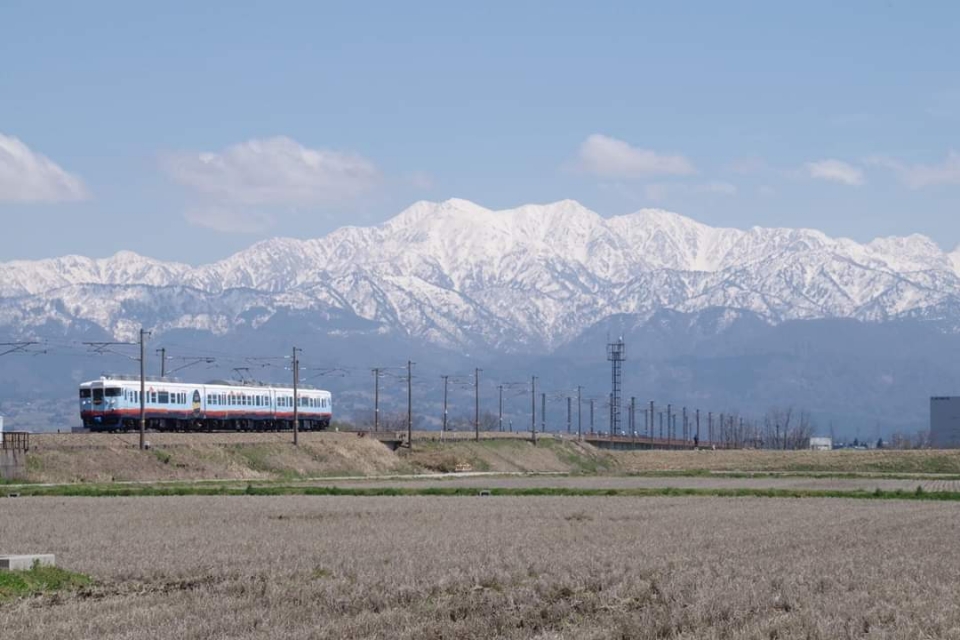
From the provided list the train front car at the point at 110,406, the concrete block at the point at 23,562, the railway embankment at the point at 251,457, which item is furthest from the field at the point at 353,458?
the concrete block at the point at 23,562

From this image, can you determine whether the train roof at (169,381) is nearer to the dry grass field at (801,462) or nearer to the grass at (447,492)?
the grass at (447,492)

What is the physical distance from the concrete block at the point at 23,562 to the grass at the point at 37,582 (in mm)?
205

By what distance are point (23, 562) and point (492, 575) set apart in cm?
816

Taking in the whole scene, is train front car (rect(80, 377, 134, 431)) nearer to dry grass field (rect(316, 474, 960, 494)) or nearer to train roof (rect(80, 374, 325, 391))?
train roof (rect(80, 374, 325, 391))

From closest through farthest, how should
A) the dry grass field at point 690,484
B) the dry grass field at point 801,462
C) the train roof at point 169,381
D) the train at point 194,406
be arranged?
the dry grass field at point 690,484, the train at point 194,406, the train roof at point 169,381, the dry grass field at point 801,462

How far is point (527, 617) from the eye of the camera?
67.2 ft

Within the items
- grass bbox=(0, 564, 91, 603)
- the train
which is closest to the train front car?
the train

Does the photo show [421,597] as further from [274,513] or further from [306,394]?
[306,394]

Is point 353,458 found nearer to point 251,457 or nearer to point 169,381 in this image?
point 251,457

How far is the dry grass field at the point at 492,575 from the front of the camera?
19.6 m

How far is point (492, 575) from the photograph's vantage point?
80.7 ft

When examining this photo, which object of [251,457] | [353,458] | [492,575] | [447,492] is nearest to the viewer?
[492,575]

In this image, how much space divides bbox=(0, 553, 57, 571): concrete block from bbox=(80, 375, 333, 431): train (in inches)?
2353

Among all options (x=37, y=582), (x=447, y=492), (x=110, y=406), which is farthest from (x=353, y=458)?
(x=37, y=582)
